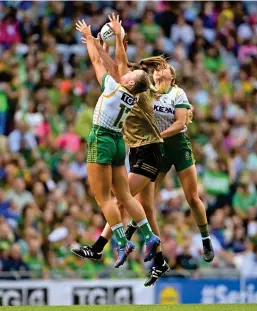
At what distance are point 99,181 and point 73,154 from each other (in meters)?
6.74

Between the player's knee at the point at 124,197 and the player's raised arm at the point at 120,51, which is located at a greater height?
the player's raised arm at the point at 120,51

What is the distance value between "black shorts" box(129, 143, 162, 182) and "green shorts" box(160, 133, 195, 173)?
282 mm

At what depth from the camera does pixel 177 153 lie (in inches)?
534

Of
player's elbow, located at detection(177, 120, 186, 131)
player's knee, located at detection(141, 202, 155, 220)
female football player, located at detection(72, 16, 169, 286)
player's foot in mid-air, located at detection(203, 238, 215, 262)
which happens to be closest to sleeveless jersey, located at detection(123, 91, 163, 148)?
female football player, located at detection(72, 16, 169, 286)

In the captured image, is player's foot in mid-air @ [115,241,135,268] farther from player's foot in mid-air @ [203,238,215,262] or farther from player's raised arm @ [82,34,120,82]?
player's raised arm @ [82,34,120,82]

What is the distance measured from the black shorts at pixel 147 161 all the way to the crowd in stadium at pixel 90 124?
3.83m

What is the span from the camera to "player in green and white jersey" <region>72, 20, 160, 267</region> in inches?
493

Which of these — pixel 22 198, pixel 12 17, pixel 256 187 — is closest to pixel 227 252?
pixel 256 187

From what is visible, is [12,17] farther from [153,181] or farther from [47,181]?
[153,181]

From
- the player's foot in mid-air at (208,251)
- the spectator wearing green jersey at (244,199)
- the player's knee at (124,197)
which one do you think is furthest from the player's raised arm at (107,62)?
the spectator wearing green jersey at (244,199)

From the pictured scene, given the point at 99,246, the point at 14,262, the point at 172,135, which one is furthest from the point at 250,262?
the point at 99,246

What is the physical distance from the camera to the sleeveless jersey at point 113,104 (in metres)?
12.5

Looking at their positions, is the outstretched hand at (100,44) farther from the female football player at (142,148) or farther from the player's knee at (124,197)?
Answer: the player's knee at (124,197)

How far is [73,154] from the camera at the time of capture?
1933 cm
